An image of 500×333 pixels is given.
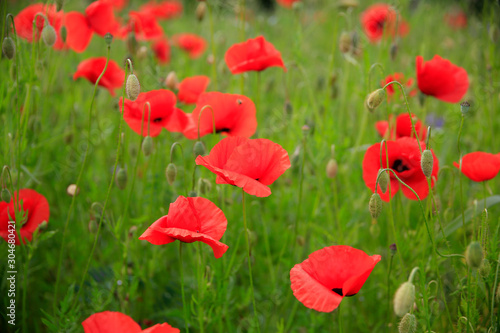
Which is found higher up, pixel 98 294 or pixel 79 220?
pixel 98 294

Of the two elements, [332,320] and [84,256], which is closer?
[332,320]

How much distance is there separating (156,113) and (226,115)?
7.6 inches

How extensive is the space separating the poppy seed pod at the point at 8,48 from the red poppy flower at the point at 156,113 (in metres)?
0.32

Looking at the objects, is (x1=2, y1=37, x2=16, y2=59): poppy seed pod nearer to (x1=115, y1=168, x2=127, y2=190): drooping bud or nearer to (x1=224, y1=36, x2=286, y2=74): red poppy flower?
(x1=115, y1=168, x2=127, y2=190): drooping bud

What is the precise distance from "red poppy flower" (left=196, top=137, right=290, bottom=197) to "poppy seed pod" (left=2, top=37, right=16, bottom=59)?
656mm

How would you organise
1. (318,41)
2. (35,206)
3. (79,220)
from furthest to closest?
1. (318,41)
2. (79,220)
3. (35,206)

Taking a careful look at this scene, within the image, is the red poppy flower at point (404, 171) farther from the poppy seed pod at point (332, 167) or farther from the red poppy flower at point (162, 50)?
the red poppy flower at point (162, 50)

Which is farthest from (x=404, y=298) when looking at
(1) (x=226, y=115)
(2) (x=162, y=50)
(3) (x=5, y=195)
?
(2) (x=162, y=50)

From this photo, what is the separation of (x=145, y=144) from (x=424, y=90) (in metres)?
0.89

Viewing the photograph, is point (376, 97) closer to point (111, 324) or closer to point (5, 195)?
point (111, 324)

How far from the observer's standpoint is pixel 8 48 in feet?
3.96

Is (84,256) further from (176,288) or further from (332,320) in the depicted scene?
(332,320)

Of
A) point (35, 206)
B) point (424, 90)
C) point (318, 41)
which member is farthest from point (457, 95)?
point (318, 41)

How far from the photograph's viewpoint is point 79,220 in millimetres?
1888
